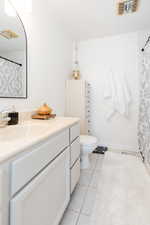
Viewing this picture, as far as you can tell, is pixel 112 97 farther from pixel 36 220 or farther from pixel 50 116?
pixel 36 220

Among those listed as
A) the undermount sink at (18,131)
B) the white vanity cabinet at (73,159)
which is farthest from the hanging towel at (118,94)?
the undermount sink at (18,131)

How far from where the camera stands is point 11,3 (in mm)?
1271

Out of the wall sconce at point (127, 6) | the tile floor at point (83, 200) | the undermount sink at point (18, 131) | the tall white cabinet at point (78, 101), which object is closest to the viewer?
the undermount sink at point (18, 131)

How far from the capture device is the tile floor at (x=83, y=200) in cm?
113

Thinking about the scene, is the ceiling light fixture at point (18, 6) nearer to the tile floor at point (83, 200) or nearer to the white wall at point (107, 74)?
the white wall at point (107, 74)

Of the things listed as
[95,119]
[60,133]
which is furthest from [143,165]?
[60,133]

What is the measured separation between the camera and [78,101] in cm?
254

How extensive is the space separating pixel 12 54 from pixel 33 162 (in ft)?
3.67

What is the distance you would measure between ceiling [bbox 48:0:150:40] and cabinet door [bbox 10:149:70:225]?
1.93 metres

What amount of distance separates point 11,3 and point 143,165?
265 centimetres

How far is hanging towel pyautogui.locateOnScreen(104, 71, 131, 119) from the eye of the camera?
8.43 feet

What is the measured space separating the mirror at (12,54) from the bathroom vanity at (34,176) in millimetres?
452

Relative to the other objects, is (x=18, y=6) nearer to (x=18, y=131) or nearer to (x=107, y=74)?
(x=18, y=131)

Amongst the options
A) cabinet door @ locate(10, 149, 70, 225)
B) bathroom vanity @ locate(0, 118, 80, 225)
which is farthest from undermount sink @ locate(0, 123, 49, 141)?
cabinet door @ locate(10, 149, 70, 225)
